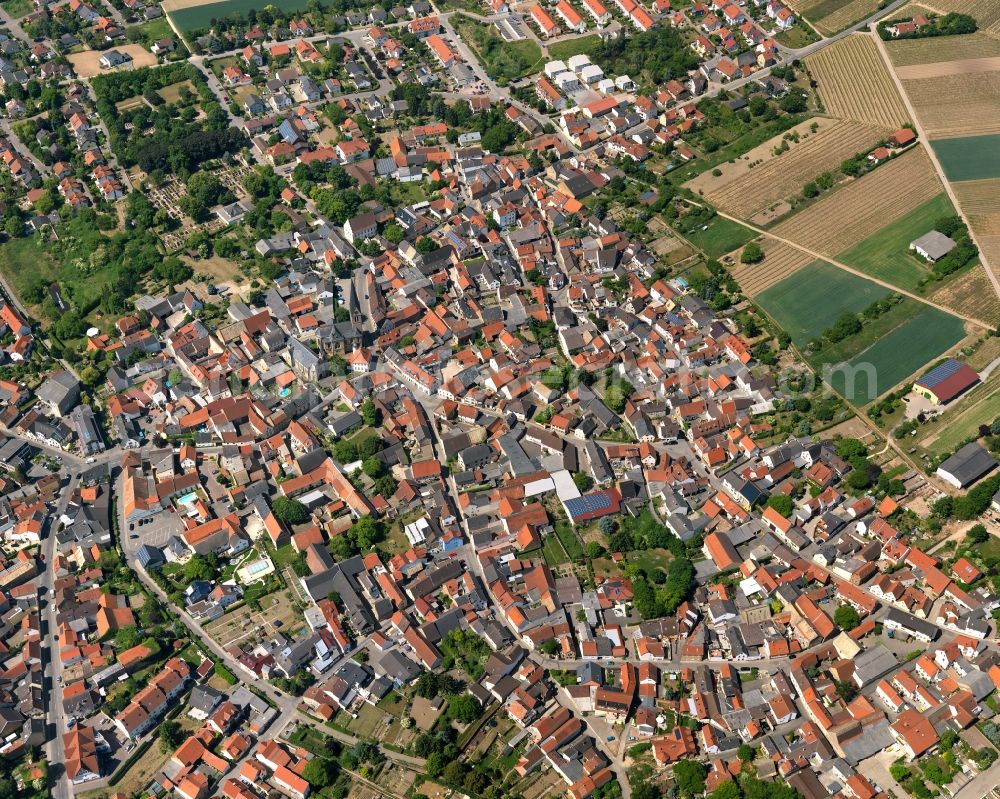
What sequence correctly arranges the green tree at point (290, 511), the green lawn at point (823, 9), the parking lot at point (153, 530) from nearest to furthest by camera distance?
the green tree at point (290, 511)
the parking lot at point (153, 530)
the green lawn at point (823, 9)

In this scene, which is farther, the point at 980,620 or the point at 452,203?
the point at 452,203

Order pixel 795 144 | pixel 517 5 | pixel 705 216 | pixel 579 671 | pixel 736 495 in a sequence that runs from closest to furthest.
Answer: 1. pixel 579 671
2. pixel 736 495
3. pixel 705 216
4. pixel 795 144
5. pixel 517 5

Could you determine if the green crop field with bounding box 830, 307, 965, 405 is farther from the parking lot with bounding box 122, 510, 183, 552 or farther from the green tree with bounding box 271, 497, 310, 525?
the parking lot with bounding box 122, 510, 183, 552

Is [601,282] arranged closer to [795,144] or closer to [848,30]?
[795,144]

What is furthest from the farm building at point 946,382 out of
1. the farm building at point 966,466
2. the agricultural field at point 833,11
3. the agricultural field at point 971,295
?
the agricultural field at point 833,11

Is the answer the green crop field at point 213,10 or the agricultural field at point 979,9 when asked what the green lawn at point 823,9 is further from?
the green crop field at point 213,10

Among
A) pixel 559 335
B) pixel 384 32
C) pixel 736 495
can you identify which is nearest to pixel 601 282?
pixel 559 335
